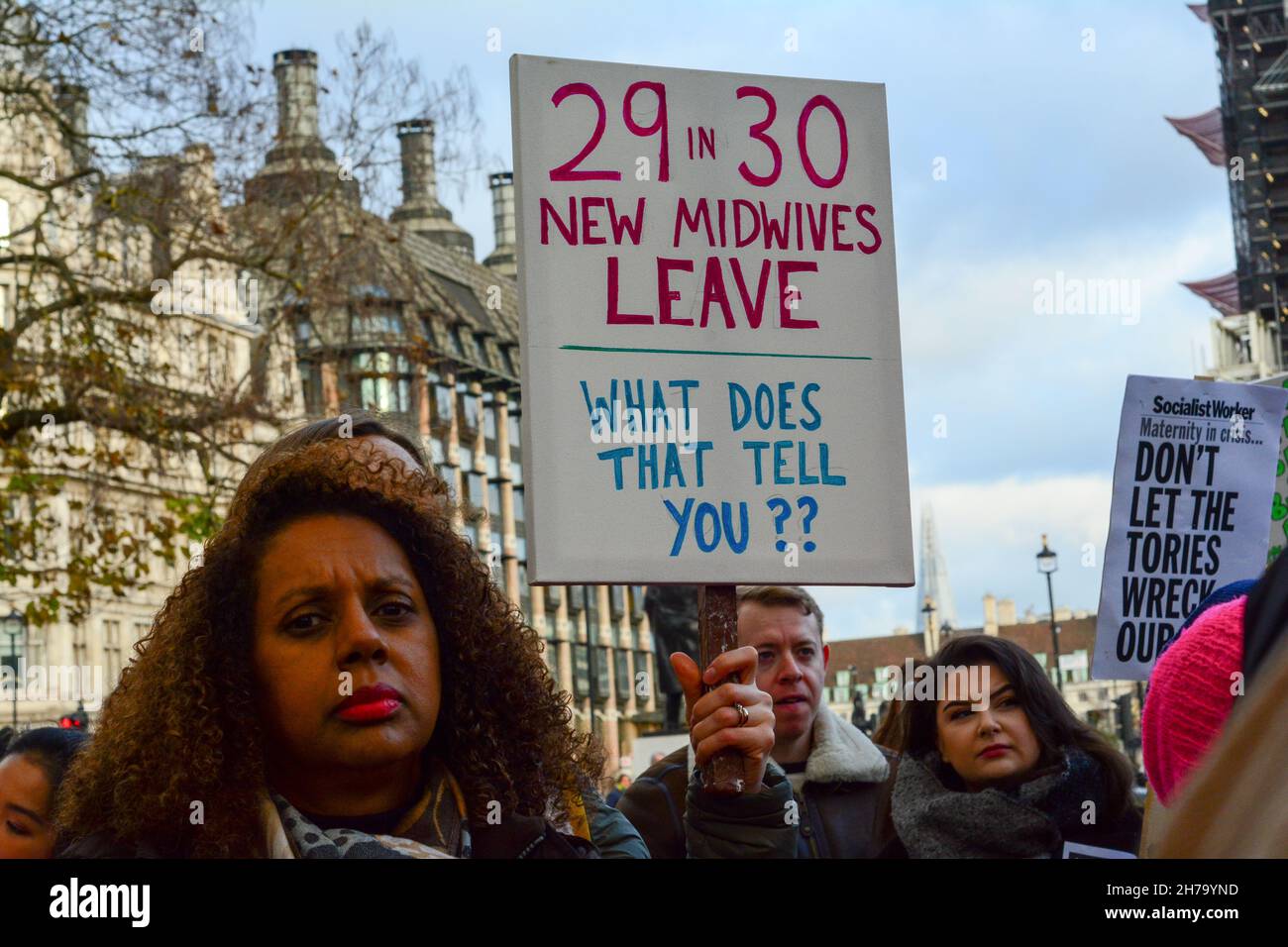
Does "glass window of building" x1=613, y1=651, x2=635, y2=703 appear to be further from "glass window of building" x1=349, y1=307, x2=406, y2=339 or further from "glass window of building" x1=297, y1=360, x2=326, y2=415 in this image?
"glass window of building" x1=349, y1=307, x2=406, y2=339

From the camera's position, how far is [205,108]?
15164 mm

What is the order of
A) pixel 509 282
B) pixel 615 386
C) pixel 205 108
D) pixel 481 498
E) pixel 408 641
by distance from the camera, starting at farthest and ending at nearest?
1. pixel 509 282
2. pixel 481 498
3. pixel 205 108
4. pixel 615 386
5. pixel 408 641

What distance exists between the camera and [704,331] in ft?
11.8

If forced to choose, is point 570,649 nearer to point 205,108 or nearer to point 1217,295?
point 1217,295

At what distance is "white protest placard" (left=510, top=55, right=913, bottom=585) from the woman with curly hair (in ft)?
1.33

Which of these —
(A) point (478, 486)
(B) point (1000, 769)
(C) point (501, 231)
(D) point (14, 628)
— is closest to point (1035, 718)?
(B) point (1000, 769)

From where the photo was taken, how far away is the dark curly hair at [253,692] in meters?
2.74

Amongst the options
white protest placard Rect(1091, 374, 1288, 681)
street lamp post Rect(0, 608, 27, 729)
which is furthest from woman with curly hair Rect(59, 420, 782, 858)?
street lamp post Rect(0, 608, 27, 729)

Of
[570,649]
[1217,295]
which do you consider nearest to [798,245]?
[1217,295]

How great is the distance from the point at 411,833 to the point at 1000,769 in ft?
7.37

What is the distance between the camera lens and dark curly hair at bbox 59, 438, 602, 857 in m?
2.74

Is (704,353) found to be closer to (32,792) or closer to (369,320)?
(32,792)

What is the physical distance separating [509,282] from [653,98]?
83.9 meters
